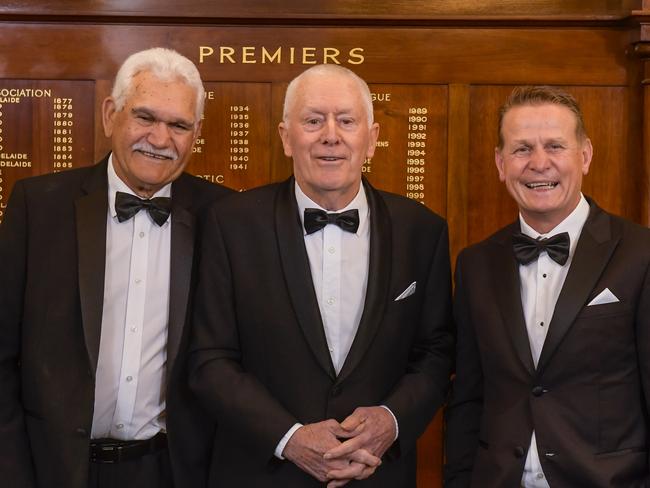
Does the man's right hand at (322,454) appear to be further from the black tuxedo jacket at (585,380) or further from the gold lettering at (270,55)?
the gold lettering at (270,55)

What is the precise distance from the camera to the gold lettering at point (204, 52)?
365 centimetres

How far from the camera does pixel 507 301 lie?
8.43 ft

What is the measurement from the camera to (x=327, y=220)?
2693 millimetres

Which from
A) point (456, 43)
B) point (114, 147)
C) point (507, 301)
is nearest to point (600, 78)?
point (456, 43)

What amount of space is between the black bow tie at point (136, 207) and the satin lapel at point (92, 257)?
0.05 m

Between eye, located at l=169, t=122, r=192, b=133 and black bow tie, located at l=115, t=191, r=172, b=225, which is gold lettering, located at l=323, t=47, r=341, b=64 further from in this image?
black bow tie, located at l=115, t=191, r=172, b=225

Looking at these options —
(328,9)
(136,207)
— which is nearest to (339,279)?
(136,207)

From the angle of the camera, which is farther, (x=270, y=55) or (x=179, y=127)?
(x=270, y=55)

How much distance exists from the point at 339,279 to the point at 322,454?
1.79 ft

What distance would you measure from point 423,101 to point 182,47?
106cm

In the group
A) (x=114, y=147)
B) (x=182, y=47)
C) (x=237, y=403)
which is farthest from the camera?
(x=182, y=47)

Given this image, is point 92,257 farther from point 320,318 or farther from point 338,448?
point 338,448

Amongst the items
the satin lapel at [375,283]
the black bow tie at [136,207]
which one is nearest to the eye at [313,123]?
the satin lapel at [375,283]

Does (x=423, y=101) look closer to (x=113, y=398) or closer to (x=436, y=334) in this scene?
(x=436, y=334)
